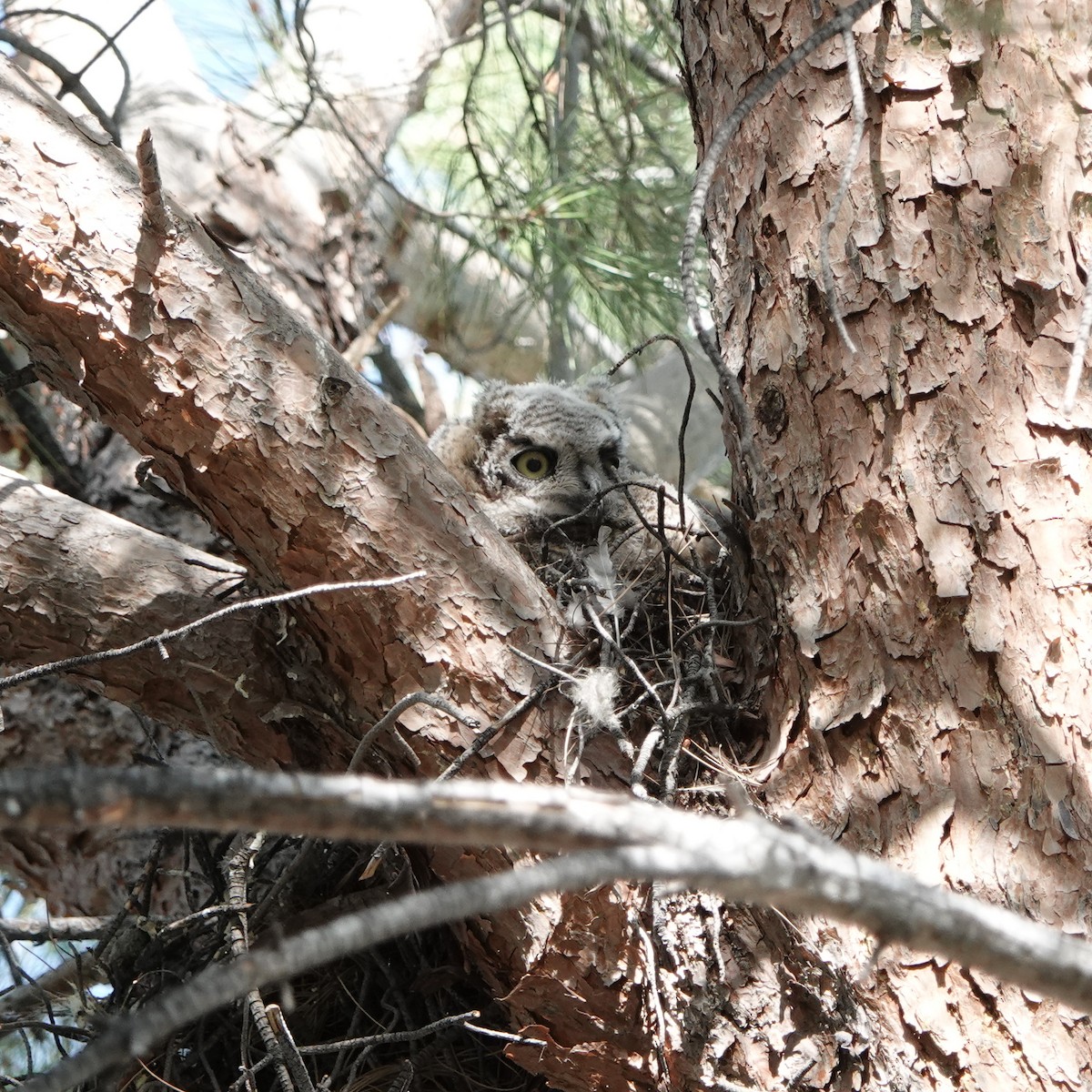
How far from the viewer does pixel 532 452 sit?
11.8ft

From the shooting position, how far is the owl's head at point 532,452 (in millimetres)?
3404

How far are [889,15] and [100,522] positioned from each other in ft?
5.44

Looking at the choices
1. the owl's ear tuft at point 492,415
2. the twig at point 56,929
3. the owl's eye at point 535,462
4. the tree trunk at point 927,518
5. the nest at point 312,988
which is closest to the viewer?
the tree trunk at point 927,518

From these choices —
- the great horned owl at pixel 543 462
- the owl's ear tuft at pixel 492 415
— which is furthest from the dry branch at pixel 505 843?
the owl's ear tuft at pixel 492 415

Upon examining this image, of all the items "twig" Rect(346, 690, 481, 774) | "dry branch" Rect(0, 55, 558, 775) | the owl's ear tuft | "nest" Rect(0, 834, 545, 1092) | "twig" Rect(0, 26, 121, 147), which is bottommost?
"nest" Rect(0, 834, 545, 1092)

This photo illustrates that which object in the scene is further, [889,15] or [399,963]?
[399,963]

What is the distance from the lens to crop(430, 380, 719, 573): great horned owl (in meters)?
3.25

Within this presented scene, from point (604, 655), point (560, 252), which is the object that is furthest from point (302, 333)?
point (560, 252)

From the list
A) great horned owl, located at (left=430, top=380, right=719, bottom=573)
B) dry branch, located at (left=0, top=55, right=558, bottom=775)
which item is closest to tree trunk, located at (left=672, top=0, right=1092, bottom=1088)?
dry branch, located at (left=0, top=55, right=558, bottom=775)

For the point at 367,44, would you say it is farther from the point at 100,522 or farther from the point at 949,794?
the point at 949,794

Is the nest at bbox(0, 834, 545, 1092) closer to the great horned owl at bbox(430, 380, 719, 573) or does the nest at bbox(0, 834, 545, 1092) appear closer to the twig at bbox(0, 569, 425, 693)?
the twig at bbox(0, 569, 425, 693)

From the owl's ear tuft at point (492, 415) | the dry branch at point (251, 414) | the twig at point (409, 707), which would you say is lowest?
the twig at point (409, 707)

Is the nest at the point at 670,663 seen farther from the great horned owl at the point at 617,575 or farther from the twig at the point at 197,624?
the twig at the point at 197,624

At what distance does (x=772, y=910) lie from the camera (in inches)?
67.4
